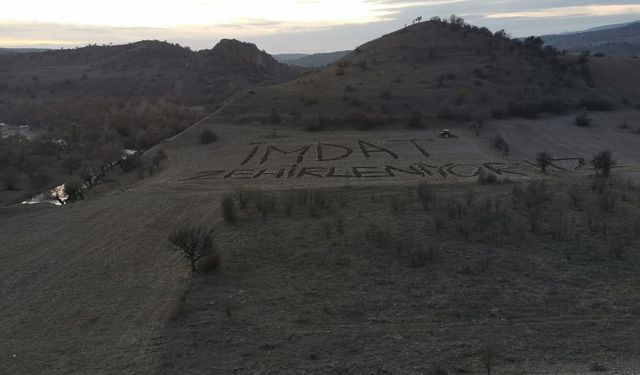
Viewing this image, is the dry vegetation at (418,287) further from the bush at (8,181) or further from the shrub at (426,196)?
the bush at (8,181)

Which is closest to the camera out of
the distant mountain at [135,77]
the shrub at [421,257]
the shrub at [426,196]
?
the shrub at [421,257]

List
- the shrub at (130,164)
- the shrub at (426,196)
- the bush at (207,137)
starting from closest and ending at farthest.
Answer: the shrub at (426,196)
the shrub at (130,164)
the bush at (207,137)

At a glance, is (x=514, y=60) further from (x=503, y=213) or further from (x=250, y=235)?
(x=250, y=235)

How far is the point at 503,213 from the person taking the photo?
60.3 feet

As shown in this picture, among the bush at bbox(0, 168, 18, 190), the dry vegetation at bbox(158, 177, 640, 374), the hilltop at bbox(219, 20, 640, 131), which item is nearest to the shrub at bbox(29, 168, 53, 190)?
the bush at bbox(0, 168, 18, 190)

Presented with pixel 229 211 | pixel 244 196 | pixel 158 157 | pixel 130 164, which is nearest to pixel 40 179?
pixel 130 164

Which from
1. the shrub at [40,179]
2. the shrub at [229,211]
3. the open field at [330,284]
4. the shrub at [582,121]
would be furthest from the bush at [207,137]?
the shrub at [582,121]

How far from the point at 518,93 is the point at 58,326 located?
154 feet

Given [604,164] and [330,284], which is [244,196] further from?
[604,164]

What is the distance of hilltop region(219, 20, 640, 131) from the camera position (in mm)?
46312

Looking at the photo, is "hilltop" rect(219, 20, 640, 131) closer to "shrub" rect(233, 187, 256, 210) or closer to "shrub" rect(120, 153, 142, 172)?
"shrub" rect(120, 153, 142, 172)

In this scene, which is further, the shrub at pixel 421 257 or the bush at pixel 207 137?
the bush at pixel 207 137

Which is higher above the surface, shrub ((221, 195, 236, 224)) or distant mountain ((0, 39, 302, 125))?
distant mountain ((0, 39, 302, 125))

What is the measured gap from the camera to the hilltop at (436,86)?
46.3 m
